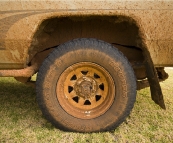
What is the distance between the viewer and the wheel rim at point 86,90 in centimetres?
223

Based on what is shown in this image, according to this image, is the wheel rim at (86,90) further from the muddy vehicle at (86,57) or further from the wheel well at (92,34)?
the wheel well at (92,34)

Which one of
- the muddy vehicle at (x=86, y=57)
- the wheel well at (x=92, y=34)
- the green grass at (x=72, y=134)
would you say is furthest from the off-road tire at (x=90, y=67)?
the wheel well at (x=92, y=34)

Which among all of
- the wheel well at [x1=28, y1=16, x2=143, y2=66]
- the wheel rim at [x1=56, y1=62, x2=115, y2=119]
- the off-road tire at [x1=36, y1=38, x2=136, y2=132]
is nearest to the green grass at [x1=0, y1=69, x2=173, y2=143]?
the off-road tire at [x1=36, y1=38, x2=136, y2=132]

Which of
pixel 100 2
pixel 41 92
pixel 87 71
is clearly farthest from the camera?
pixel 87 71

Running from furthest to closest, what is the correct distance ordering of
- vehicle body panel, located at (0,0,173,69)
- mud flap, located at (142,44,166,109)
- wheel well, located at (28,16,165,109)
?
wheel well, located at (28,16,165,109), mud flap, located at (142,44,166,109), vehicle body panel, located at (0,0,173,69)

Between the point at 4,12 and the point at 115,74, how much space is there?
119cm

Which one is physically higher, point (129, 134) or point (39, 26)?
point (39, 26)

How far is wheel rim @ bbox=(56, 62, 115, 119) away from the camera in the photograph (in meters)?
2.23

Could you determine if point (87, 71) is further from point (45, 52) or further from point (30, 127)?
point (30, 127)

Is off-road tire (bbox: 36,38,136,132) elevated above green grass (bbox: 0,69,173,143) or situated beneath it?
elevated above

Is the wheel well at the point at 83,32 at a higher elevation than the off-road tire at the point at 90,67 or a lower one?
higher

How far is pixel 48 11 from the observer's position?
2.08 metres

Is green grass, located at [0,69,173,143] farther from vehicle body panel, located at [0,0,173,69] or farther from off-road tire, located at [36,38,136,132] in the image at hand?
vehicle body panel, located at [0,0,173,69]

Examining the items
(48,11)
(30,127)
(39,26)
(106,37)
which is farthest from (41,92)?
(106,37)
